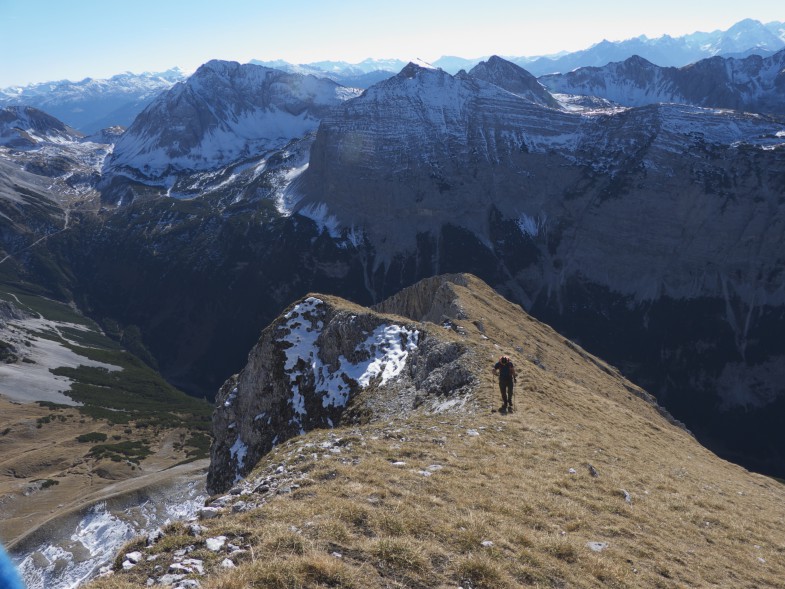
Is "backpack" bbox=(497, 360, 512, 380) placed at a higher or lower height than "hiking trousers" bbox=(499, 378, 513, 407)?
higher

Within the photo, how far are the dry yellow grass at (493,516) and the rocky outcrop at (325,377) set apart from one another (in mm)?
6836

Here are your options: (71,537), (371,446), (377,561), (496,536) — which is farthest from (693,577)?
(71,537)

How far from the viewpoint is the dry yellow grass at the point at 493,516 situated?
452 inches

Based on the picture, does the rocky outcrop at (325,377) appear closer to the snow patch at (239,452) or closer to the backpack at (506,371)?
the snow patch at (239,452)

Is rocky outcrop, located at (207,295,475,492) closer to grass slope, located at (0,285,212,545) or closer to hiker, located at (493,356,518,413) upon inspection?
hiker, located at (493,356,518,413)

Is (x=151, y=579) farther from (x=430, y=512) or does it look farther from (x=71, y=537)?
(x=71, y=537)

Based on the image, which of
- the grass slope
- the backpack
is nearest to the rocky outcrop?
the backpack

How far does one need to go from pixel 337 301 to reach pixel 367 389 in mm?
15983

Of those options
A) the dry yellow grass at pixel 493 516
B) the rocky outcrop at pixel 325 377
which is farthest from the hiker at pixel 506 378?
the rocky outcrop at pixel 325 377

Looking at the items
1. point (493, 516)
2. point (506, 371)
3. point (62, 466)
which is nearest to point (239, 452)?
point (506, 371)

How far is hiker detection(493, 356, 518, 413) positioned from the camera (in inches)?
1116

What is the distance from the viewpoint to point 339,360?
4666 centimetres

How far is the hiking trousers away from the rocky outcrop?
388 cm

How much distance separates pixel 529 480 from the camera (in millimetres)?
19406
